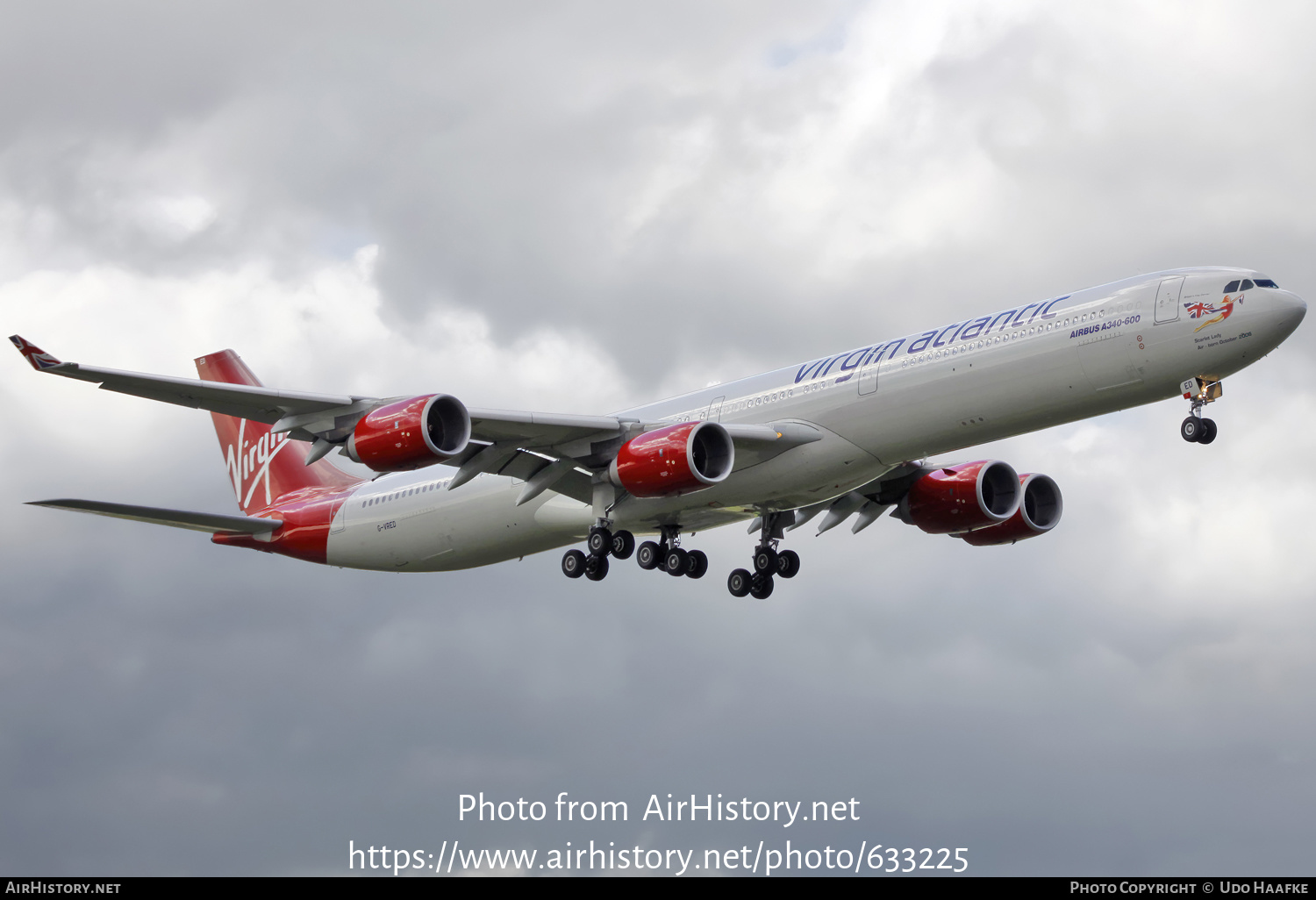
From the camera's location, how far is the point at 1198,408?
3133 centimetres

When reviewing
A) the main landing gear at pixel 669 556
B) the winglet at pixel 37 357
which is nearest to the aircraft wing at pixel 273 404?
the winglet at pixel 37 357

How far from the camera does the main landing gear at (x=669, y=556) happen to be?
40.1 meters

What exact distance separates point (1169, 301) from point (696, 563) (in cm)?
1454

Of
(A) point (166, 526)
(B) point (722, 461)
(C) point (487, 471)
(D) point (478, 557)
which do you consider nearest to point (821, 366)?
(B) point (722, 461)

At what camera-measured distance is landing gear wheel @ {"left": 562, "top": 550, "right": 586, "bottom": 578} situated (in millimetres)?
39656

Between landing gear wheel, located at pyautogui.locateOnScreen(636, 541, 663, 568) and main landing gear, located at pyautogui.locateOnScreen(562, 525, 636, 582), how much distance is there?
1034 millimetres

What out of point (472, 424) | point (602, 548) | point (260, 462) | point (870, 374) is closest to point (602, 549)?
point (602, 548)

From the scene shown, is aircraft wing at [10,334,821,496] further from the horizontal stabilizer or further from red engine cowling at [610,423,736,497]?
the horizontal stabilizer

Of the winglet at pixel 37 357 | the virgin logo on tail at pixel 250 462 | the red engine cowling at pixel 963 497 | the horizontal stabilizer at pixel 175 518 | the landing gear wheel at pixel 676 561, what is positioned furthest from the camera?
the virgin logo on tail at pixel 250 462

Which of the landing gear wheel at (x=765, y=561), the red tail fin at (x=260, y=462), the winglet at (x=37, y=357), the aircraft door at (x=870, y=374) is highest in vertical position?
the red tail fin at (x=260, y=462)

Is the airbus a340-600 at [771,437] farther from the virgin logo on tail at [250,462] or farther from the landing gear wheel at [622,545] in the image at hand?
the virgin logo on tail at [250,462]

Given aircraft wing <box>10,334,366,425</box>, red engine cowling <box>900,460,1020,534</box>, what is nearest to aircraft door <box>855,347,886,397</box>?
red engine cowling <box>900,460,1020,534</box>

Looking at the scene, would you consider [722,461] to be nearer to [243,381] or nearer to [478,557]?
[478,557]

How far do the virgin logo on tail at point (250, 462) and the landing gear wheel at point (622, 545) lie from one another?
595 inches
